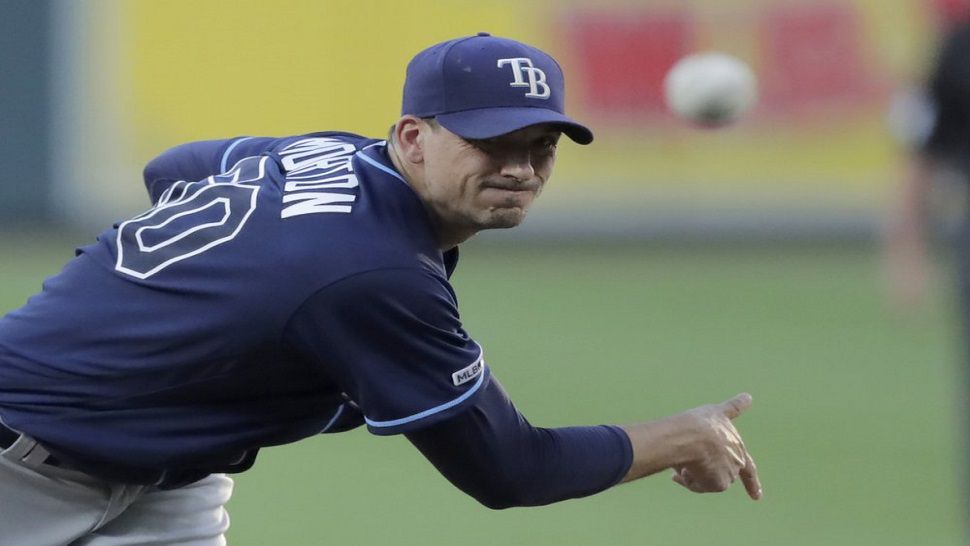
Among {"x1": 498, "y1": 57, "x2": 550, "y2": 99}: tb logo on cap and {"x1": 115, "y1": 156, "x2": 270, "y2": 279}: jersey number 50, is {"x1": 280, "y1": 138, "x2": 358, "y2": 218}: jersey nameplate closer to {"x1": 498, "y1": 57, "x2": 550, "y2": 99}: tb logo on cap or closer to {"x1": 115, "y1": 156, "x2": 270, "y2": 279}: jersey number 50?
{"x1": 115, "y1": 156, "x2": 270, "y2": 279}: jersey number 50

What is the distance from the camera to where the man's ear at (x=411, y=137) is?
14.8 ft

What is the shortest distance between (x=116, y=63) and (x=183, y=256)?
12395mm

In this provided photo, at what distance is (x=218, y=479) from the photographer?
5242 mm

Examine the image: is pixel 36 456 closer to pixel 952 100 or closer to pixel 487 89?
pixel 487 89

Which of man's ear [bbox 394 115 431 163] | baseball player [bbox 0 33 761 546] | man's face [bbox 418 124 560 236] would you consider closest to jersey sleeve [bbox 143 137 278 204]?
baseball player [bbox 0 33 761 546]

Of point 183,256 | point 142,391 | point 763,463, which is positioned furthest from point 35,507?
point 763,463

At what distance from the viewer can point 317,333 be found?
4.24 metres

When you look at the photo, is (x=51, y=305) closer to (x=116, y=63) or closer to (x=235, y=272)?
(x=235, y=272)

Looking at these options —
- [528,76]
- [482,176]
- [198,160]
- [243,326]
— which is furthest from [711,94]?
[243,326]

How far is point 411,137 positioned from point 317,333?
0.63m

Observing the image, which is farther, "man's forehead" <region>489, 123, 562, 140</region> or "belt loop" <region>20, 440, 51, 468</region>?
"belt loop" <region>20, 440, 51, 468</region>

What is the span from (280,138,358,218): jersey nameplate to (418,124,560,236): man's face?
0.22 metres

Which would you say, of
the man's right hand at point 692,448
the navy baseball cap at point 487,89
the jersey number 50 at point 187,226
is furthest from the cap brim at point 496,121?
the man's right hand at point 692,448

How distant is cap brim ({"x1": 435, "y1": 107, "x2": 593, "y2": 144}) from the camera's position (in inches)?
171
